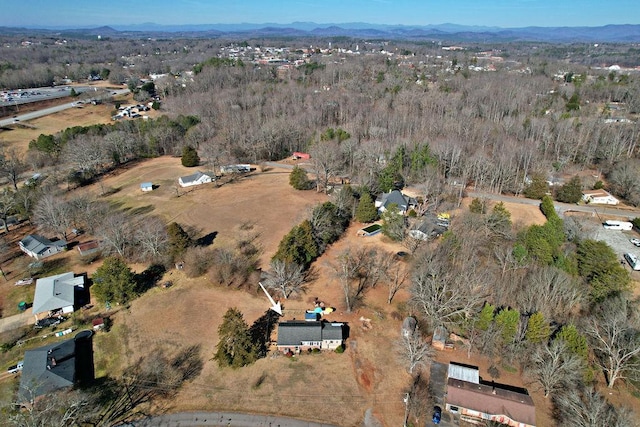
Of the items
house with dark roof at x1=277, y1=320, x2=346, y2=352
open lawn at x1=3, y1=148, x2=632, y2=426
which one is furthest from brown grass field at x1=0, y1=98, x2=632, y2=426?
house with dark roof at x1=277, y1=320, x2=346, y2=352

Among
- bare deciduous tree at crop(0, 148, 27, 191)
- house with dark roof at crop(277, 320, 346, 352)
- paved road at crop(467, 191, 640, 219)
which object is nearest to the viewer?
house with dark roof at crop(277, 320, 346, 352)

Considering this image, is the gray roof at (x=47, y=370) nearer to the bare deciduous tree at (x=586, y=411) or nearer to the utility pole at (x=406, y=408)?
the utility pole at (x=406, y=408)

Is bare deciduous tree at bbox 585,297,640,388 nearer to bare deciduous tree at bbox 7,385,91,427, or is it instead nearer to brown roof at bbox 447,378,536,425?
brown roof at bbox 447,378,536,425

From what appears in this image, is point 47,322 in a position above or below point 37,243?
below

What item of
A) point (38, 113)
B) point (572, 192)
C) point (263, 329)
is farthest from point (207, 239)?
point (38, 113)

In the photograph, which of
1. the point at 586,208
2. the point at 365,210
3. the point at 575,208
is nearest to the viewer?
the point at 365,210

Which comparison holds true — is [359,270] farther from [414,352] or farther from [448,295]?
[414,352]

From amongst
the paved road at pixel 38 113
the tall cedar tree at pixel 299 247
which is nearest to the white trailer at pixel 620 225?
the tall cedar tree at pixel 299 247

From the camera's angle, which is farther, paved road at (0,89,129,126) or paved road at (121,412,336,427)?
paved road at (0,89,129,126)
